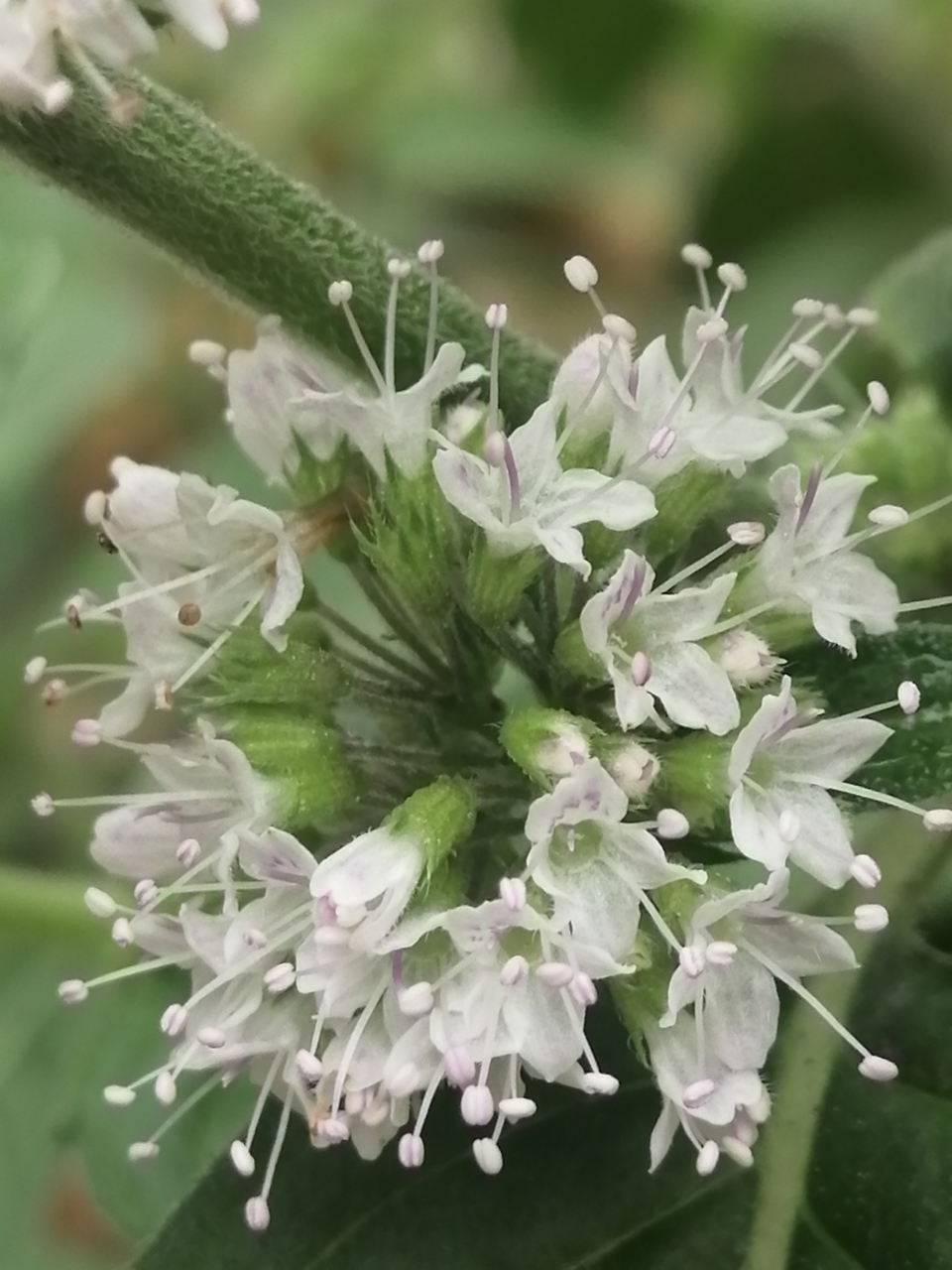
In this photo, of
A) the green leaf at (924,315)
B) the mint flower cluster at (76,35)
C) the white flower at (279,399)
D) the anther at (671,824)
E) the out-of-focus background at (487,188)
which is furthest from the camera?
the out-of-focus background at (487,188)

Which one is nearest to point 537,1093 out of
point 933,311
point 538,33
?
point 933,311

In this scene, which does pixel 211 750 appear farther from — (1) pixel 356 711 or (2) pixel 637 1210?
(2) pixel 637 1210

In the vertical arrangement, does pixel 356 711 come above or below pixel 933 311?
below

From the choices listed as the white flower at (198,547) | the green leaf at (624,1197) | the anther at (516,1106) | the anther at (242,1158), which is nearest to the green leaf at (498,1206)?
the green leaf at (624,1197)

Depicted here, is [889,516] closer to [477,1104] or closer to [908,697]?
[908,697]

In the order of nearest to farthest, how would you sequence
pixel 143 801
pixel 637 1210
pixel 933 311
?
pixel 143 801, pixel 637 1210, pixel 933 311

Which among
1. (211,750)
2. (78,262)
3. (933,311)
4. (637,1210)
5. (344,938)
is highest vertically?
(78,262)

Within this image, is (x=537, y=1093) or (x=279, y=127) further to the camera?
(x=279, y=127)

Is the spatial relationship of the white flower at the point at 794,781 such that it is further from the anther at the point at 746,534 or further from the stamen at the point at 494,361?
the stamen at the point at 494,361
